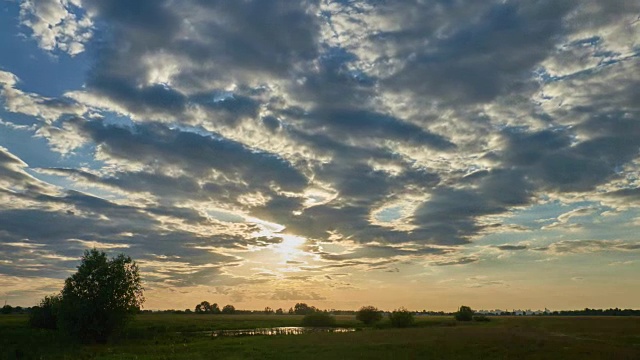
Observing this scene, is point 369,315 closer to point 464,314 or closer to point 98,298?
point 464,314

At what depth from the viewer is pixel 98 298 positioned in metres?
86.3

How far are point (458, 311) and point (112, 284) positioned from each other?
138m

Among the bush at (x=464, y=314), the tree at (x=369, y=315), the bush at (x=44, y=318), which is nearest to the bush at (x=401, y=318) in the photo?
the tree at (x=369, y=315)

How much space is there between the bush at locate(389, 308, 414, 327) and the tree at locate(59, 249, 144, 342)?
73479mm

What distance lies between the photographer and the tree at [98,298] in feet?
276

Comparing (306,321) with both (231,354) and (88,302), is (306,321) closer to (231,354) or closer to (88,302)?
(88,302)

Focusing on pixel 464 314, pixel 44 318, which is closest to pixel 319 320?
pixel 464 314

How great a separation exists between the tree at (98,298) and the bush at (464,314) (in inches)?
5093

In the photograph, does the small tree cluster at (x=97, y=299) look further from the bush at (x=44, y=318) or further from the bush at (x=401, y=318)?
the bush at (x=401, y=318)

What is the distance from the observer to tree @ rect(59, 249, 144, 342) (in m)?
84.2

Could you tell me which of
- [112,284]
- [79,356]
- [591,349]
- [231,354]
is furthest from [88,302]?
[591,349]

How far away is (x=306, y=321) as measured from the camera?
16775 centimetres

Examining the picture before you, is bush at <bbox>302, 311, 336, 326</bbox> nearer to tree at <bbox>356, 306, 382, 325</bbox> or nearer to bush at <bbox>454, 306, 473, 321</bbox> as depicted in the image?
tree at <bbox>356, 306, 382, 325</bbox>

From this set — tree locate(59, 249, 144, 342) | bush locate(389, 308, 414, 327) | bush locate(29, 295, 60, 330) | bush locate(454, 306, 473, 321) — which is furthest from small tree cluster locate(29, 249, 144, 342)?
bush locate(454, 306, 473, 321)
